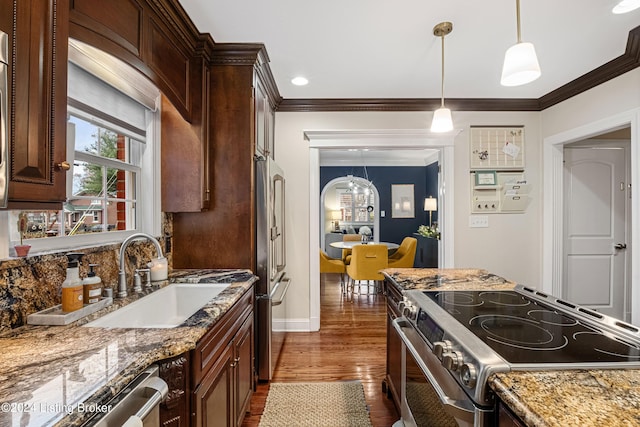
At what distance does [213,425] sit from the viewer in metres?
1.32

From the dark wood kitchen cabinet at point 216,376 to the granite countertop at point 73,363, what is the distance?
0.27 feet

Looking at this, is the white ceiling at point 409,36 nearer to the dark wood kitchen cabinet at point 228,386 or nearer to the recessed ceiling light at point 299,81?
the recessed ceiling light at point 299,81

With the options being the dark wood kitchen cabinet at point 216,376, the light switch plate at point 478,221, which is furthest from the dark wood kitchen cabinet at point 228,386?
the light switch plate at point 478,221

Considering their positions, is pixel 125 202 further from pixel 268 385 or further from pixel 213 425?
pixel 268 385

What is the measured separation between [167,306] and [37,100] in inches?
50.1

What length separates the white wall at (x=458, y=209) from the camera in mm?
3412

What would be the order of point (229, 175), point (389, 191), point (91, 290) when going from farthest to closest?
1. point (389, 191)
2. point (229, 175)
3. point (91, 290)

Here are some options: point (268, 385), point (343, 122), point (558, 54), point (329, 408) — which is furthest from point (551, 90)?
point (268, 385)

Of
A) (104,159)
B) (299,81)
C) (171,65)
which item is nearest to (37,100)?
(104,159)

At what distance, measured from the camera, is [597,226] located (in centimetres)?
346

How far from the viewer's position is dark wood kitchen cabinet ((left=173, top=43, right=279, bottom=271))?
2.26 m

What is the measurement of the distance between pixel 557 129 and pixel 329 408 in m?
3.41

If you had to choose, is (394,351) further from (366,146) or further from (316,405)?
(366,146)

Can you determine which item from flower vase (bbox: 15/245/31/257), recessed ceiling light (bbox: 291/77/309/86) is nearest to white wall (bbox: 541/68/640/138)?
recessed ceiling light (bbox: 291/77/309/86)
